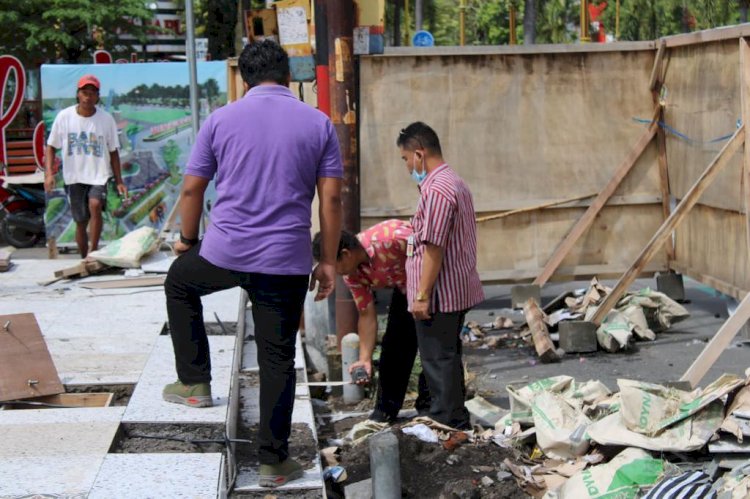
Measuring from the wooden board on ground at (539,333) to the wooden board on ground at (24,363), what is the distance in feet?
12.9

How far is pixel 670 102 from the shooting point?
969 cm

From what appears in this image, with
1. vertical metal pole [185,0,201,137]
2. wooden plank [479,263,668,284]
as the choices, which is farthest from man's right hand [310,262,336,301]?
vertical metal pole [185,0,201,137]

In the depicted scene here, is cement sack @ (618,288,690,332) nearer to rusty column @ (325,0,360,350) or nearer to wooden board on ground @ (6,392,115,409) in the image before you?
rusty column @ (325,0,360,350)

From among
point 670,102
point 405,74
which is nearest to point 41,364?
point 405,74

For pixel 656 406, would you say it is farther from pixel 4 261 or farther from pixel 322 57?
pixel 4 261

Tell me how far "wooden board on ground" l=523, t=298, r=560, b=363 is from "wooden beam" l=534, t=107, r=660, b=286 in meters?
0.68

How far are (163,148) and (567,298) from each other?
6.27 meters

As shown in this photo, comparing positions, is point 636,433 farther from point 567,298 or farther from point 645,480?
point 567,298

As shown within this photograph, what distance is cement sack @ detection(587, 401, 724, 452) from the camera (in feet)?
16.7

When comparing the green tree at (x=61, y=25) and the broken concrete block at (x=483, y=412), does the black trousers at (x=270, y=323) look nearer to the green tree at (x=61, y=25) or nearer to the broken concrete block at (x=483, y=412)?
the broken concrete block at (x=483, y=412)

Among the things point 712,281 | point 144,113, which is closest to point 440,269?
point 712,281

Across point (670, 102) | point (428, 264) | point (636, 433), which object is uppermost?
point (670, 102)

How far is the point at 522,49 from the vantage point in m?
9.81

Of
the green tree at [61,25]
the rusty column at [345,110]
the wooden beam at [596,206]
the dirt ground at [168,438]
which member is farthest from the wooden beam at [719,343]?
the green tree at [61,25]
